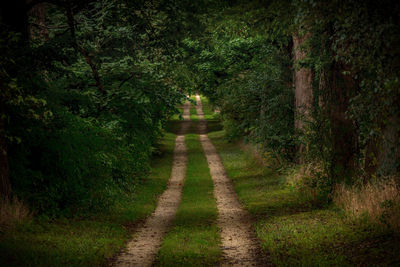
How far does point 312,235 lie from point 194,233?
9.68ft

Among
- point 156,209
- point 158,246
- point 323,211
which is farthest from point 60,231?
point 323,211

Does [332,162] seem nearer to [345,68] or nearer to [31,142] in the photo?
[345,68]

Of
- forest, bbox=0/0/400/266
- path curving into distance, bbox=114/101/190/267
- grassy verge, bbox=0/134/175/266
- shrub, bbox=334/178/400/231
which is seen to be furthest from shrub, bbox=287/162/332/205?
grassy verge, bbox=0/134/175/266

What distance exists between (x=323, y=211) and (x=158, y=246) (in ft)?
16.1

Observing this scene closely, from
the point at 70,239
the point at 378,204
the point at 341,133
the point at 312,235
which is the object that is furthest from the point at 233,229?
the point at 341,133

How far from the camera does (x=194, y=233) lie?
11758 millimetres

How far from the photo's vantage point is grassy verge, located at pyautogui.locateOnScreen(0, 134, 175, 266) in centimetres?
861

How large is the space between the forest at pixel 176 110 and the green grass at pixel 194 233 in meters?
0.06

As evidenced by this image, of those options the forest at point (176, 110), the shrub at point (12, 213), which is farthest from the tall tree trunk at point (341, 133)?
the shrub at point (12, 213)

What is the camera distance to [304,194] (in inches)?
607

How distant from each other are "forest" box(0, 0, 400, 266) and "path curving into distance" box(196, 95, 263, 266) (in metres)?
0.09

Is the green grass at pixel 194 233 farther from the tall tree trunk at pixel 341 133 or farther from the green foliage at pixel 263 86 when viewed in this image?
the tall tree trunk at pixel 341 133

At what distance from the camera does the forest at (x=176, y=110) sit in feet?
28.2

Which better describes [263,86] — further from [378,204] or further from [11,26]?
[11,26]
